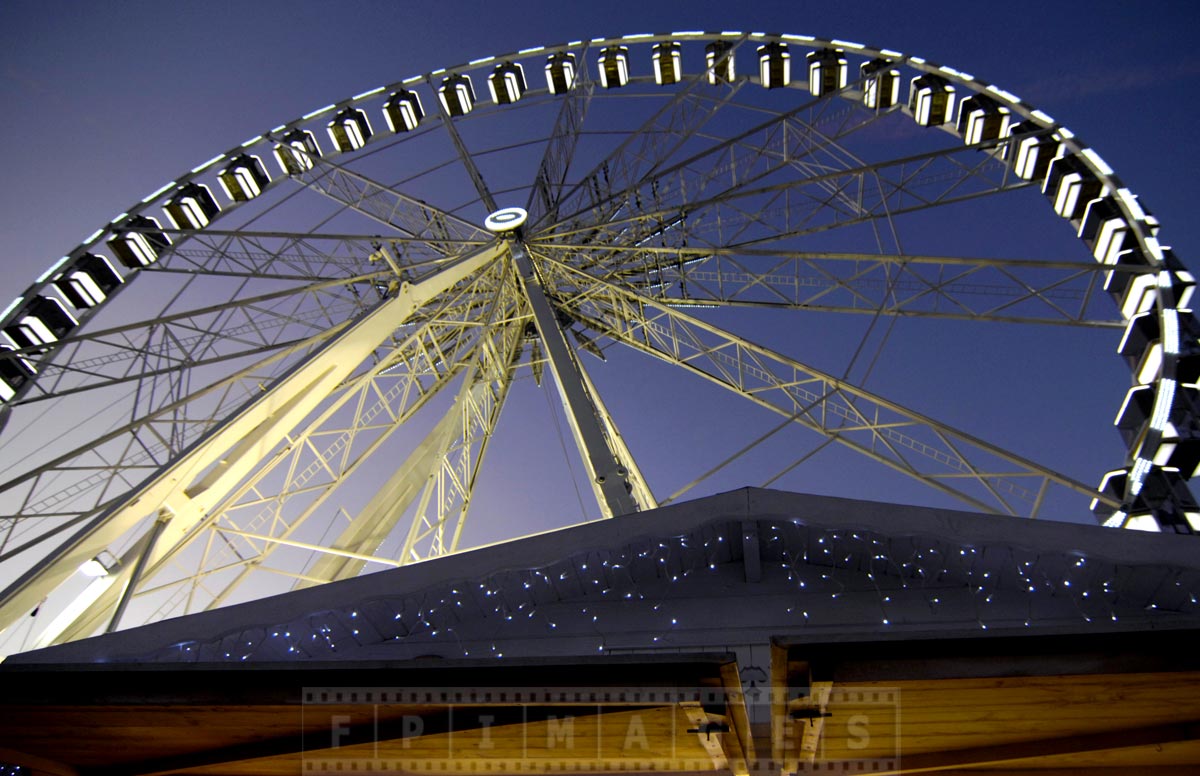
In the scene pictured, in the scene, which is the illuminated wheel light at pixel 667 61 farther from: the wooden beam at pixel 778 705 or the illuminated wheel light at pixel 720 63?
the wooden beam at pixel 778 705

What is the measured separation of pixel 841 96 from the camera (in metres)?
17.7

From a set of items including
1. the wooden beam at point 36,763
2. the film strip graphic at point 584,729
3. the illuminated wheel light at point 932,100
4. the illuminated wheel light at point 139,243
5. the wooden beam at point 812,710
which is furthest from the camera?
the illuminated wheel light at point 932,100

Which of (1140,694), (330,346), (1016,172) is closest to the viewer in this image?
(1140,694)

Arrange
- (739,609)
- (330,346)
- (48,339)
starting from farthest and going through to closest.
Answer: (48,339) → (330,346) → (739,609)

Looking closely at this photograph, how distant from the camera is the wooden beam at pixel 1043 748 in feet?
15.4

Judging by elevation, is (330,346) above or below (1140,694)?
above

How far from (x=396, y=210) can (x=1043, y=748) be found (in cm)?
1540

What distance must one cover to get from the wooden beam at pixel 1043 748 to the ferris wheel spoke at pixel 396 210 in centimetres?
1352

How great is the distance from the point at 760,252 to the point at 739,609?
791 centimetres

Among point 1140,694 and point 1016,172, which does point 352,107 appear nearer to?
point 1016,172

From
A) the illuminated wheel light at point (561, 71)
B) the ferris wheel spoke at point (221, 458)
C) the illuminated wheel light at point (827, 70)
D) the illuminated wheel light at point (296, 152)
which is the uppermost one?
the illuminated wheel light at point (561, 71)

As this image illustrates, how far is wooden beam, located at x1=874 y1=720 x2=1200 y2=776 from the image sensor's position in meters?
4.68

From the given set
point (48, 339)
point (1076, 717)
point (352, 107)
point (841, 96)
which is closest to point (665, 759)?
point (1076, 717)

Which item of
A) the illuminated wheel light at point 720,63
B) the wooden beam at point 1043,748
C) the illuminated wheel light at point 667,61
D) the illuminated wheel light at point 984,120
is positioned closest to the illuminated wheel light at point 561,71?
the illuminated wheel light at point 667,61
